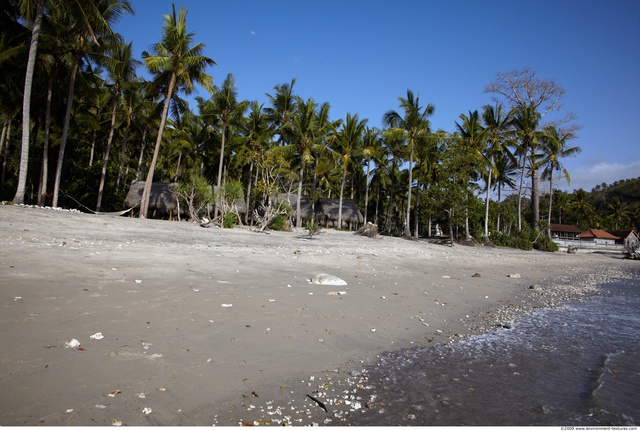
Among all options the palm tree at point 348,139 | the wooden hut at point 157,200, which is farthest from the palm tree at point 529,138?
the wooden hut at point 157,200

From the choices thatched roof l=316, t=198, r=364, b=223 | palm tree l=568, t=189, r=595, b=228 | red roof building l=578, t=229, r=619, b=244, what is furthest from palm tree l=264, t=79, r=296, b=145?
palm tree l=568, t=189, r=595, b=228

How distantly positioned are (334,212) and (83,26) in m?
27.4

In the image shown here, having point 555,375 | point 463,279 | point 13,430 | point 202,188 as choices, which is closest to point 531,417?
point 555,375

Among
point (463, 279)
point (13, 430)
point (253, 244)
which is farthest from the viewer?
point (253, 244)

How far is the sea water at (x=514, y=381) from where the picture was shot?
2768 mm

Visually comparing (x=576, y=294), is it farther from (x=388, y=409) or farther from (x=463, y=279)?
(x=388, y=409)

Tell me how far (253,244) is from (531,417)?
11169 millimetres

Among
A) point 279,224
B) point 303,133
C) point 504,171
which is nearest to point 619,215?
point 504,171

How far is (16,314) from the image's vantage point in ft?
11.6

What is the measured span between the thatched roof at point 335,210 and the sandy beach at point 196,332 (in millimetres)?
30954

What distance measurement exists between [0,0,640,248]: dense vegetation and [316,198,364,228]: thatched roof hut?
4232mm

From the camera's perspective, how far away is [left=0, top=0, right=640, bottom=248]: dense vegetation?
67.7ft

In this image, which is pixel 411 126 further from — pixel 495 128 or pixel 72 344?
pixel 72 344

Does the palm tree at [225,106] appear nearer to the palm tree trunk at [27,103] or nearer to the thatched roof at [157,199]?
Answer: the thatched roof at [157,199]
